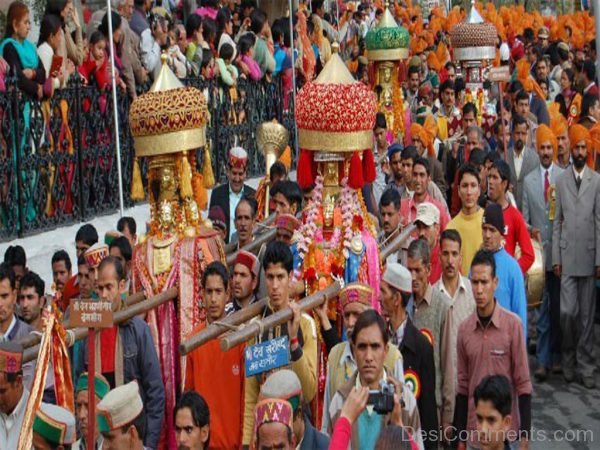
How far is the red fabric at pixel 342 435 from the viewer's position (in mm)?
6156

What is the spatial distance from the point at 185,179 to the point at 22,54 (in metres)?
3.46

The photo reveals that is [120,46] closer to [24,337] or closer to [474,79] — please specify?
[474,79]

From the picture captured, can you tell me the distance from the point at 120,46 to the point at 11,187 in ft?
7.27

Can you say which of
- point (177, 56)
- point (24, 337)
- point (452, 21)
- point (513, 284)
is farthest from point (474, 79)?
point (452, 21)

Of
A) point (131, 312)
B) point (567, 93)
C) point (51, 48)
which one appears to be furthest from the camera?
point (567, 93)

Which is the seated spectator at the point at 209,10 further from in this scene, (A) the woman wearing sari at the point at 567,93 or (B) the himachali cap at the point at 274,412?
(B) the himachali cap at the point at 274,412

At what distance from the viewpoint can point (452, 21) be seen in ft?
91.4

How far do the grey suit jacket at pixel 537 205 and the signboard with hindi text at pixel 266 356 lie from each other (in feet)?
18.1

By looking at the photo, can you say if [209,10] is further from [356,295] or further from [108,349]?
[356,295]

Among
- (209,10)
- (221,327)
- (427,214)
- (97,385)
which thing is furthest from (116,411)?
(209,10)

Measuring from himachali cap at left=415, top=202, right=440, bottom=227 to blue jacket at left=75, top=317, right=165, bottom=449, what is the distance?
8.52ft

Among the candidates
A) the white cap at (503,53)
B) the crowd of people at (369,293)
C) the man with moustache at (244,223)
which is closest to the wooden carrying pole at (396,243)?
the crowd of people at (369,293)

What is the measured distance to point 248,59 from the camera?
16.9 metres

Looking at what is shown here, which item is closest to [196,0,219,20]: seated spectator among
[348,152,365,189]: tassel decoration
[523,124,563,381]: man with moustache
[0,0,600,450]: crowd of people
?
[0,0,600,450]: crowd of people
